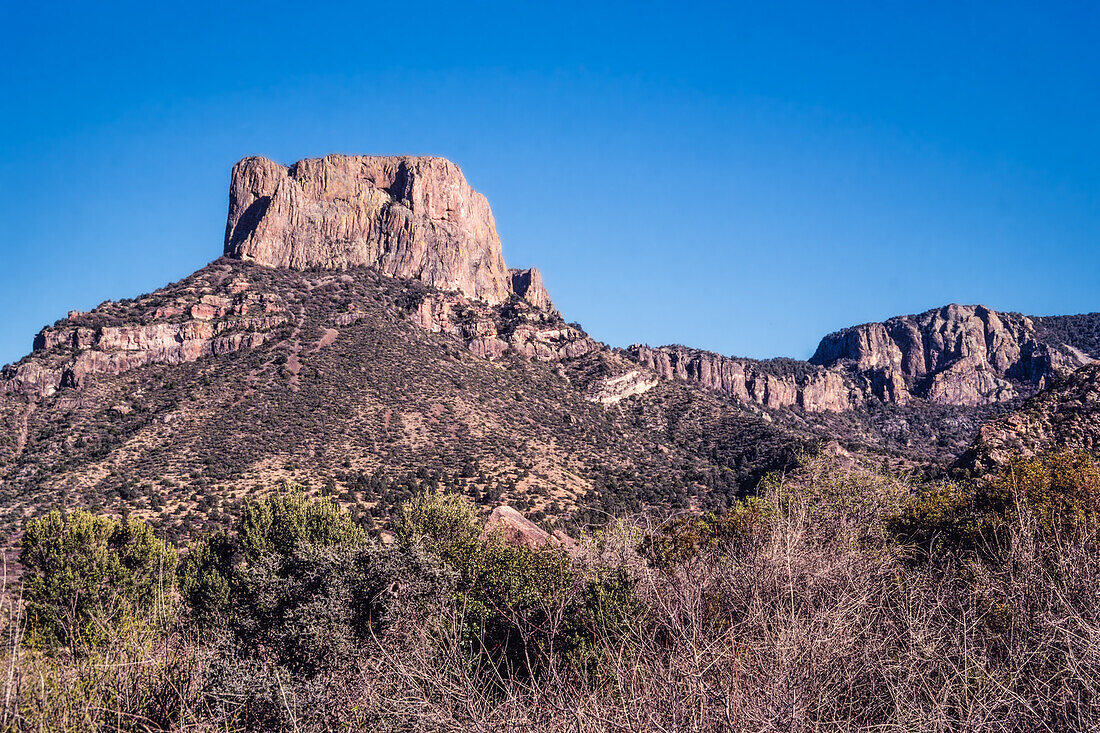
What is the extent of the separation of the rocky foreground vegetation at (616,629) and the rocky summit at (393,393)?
1235 cm

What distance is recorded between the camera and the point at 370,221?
97.6 m

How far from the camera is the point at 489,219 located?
11569 cm

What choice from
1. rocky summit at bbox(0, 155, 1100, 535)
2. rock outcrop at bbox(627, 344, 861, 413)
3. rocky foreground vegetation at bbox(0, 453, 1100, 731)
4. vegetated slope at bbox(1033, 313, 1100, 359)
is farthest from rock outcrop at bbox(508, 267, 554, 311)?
vegetated slope at bbox(1033, 313, 1100, 359)

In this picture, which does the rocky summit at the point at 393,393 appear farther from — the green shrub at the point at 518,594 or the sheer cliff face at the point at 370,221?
the green shrub at the point at 518,594

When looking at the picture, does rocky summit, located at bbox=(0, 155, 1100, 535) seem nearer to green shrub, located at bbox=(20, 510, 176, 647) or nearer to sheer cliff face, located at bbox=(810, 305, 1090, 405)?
sheer cliff face, located at bbox=(810, 305, 1090, 405)

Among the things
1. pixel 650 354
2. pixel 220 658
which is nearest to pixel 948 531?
pixel 220 658

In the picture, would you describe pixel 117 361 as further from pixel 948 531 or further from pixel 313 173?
pixel 948 531

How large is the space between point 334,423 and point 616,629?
45985mm

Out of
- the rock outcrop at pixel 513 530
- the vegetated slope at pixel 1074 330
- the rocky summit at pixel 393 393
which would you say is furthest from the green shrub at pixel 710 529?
the vegetated slope at pixel 1074 330

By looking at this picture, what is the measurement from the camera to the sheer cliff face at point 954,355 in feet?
384

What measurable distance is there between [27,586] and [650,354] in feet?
305

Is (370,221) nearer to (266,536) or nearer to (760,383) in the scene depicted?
(760,383)

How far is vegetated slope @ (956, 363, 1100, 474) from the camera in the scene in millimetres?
28312

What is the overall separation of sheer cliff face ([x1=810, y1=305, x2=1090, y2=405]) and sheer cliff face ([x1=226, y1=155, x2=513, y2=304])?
8115 centimetres
